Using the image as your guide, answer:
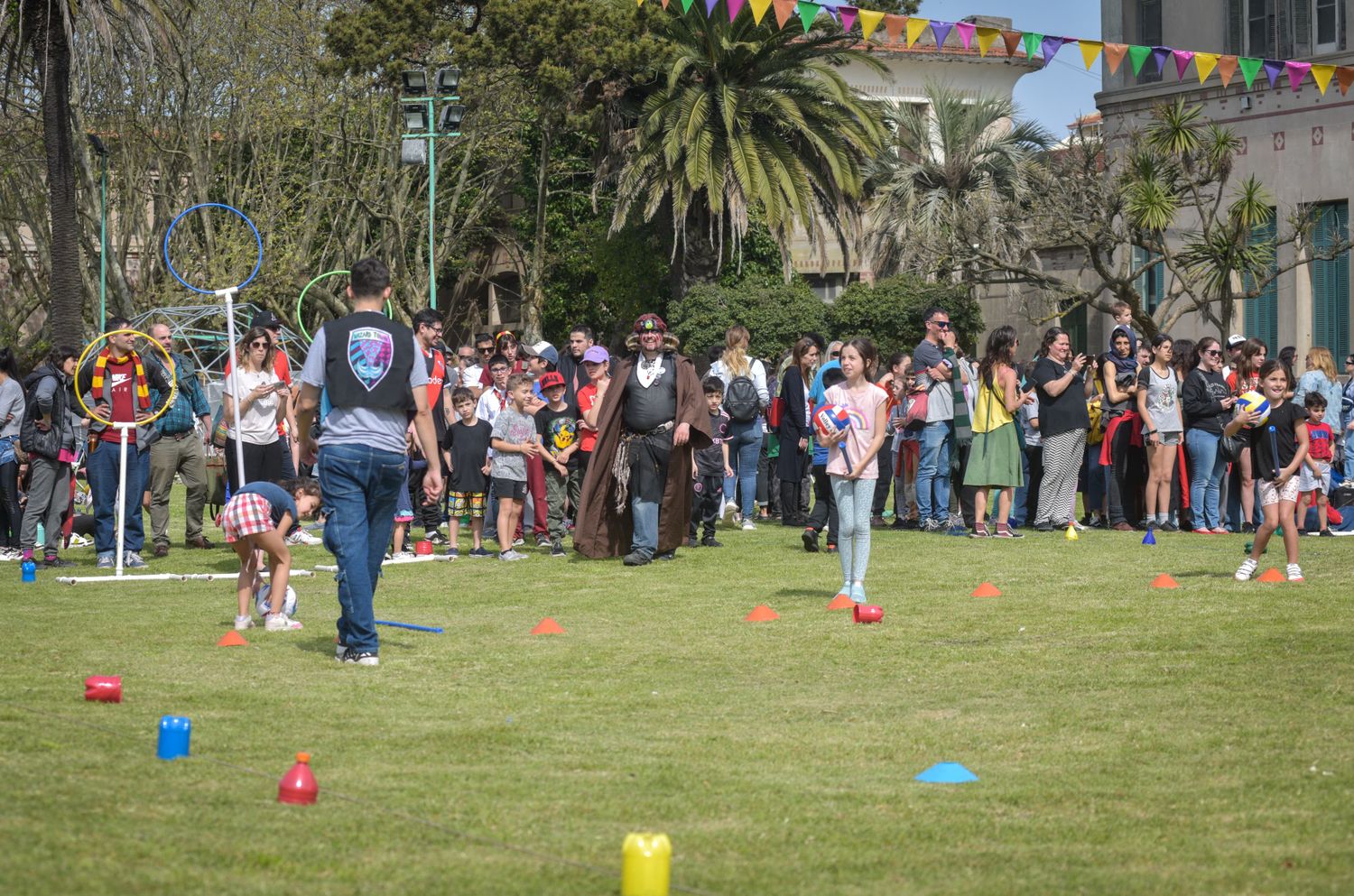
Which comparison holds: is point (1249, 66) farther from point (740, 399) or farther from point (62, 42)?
point (62, 42)

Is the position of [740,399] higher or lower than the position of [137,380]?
lower

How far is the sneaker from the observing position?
970 centimetres

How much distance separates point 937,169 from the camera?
40531 mm

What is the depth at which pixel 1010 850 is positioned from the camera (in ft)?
16.3

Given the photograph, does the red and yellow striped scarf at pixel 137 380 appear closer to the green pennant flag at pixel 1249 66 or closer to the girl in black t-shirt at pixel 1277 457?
the girl in black t-shirt at pixel 1277 457

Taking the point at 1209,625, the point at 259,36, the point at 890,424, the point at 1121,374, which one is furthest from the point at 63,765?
the point at 259,36

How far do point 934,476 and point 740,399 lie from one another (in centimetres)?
216

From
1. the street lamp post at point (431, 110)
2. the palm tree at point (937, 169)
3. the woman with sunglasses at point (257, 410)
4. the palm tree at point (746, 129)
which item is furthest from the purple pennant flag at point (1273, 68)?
the palm tree at point (937, 169)

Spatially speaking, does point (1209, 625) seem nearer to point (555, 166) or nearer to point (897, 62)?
point (555, 166)

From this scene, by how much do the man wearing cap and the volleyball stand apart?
435 cm

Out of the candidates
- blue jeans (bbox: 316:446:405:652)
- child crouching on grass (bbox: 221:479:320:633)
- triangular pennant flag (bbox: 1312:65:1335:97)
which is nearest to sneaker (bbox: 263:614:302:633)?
child crouching on grass (bbox: 221:479:320:633)

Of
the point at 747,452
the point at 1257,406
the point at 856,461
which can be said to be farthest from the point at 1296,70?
the point at 856,461

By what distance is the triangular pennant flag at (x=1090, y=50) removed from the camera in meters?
17.1

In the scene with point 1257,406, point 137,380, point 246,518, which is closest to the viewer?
point 246,518
